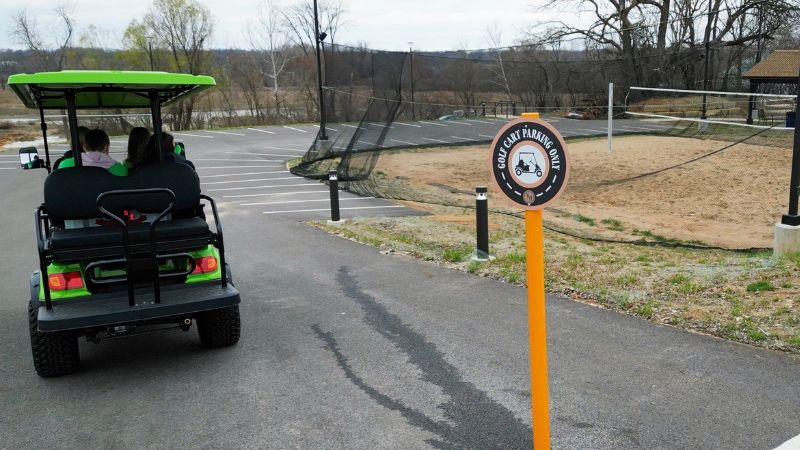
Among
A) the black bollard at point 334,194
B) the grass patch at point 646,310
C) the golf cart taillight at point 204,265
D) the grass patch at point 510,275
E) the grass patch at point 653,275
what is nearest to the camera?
the golf cart taillight at point 204,265

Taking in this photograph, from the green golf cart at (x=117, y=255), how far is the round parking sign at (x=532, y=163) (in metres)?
2.60

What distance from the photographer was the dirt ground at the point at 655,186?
12.4m

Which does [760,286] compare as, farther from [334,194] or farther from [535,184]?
[334,194]

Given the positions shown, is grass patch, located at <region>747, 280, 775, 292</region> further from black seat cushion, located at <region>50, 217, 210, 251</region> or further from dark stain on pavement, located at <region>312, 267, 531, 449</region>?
black seat cushion, located at <region>50, 217, 210, 251</region>

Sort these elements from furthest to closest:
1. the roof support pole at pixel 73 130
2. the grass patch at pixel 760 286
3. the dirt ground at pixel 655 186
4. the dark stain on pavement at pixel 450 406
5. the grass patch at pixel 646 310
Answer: the dirt ground at pixel 655 186, the grass patch at pixel 760 286, the grass patch at pixel 646 310, the roof support pole at pixel 73 130, the dark stain on pavement at pixel 450 406

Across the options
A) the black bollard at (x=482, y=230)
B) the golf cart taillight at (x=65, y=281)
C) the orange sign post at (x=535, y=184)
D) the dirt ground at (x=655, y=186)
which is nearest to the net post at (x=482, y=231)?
the black bollard at (x=482, y=230)

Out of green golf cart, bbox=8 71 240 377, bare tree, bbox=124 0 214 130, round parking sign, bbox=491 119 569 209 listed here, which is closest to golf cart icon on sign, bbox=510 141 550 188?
round parking sign, bbox=491 119 569 209

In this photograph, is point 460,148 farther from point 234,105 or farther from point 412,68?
point 234,105

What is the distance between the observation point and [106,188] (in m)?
5.13

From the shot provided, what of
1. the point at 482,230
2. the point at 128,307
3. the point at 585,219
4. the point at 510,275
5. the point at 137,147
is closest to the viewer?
the point at 128,307

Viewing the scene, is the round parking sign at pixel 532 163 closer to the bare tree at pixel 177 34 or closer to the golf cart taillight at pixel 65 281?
the golf cart taillight at pixel 65 281

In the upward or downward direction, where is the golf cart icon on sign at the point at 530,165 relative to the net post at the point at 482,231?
upward

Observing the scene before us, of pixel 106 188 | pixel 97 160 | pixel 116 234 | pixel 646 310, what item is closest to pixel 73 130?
pixel 97 160

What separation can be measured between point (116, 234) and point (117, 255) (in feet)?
0.51
